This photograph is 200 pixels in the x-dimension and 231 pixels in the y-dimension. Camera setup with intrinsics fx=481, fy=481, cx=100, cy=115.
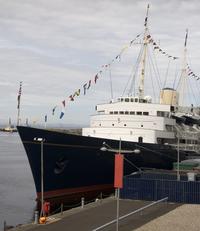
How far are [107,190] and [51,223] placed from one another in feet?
62.4

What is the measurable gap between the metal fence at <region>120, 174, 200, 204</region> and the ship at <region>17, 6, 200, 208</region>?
2.19m

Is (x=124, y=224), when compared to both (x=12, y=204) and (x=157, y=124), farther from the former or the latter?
(x=157, y=124)

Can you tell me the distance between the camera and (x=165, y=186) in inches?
1118

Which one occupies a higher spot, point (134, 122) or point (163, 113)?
point (163, 113)

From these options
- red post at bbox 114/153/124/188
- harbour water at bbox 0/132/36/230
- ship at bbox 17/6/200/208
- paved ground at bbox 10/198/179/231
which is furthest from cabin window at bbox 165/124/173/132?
red post at bbox 114/153/124/188

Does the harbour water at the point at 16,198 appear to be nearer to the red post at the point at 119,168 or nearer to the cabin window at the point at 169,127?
the cabin window at the point at 169,127

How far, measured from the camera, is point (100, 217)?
2269 centimetres

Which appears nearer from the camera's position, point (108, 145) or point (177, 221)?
point (177, 221)

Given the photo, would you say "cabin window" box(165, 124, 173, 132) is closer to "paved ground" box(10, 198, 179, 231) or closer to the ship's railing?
the ship's railing

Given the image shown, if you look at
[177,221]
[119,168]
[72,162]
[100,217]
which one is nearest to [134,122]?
[72,162]

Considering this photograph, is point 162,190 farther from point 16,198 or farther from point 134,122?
point 16,198

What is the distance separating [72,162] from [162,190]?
1088cm

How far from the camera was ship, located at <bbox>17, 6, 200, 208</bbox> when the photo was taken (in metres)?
36.2

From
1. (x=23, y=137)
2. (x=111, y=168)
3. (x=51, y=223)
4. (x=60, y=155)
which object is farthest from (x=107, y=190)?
(x=51, y=223)
